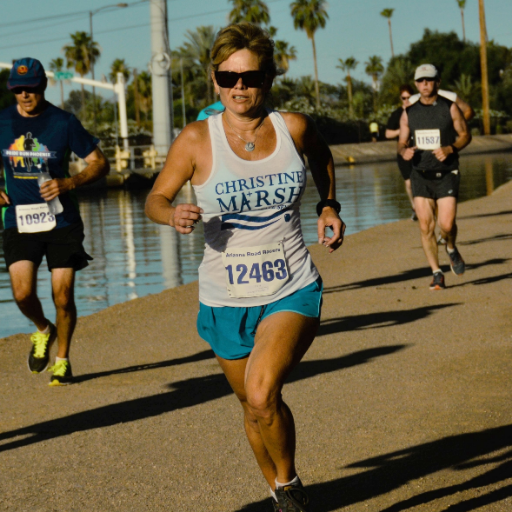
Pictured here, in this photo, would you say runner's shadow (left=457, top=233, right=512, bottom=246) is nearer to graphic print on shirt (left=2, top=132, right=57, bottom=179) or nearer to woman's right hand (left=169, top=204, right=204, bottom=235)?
graphic print on shirt (left=2, top=132, right=57, bottom=179)

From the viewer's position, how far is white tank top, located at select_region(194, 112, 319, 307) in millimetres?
3824

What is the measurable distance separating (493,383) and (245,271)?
268 centimetres

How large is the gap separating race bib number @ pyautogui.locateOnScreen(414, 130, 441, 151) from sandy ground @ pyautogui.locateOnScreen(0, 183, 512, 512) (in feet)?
4.86

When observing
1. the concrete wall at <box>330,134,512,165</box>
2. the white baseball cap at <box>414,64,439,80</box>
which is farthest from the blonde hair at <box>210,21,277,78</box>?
the concrete wall at <box>330,134,512,165</box>

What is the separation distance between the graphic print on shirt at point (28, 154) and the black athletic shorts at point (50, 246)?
0.45m

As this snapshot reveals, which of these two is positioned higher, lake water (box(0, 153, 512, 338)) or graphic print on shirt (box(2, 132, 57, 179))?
graphic print on shirt (box(2, 132, 57, 179))

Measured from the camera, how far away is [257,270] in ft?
12.5

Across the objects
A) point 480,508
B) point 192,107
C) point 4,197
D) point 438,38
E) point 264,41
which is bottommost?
point 480,508

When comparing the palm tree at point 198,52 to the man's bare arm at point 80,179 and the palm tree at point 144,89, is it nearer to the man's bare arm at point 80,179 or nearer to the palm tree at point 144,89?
the palm tree at point 144,89

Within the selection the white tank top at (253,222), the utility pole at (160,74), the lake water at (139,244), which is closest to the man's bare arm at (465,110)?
the lake water at (139,244)

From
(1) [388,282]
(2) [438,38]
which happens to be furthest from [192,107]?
(1) [388,282]

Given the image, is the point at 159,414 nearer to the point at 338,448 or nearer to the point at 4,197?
the point at 338,448

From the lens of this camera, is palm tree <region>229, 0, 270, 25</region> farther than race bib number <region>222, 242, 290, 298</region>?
Yes

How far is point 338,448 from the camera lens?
15.9 feet
